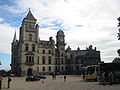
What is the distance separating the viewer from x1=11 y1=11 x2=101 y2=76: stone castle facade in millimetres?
77250

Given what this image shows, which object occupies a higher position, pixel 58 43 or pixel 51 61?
pixel 58 43

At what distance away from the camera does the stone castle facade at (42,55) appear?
77250mm

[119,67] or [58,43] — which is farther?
[58,43]

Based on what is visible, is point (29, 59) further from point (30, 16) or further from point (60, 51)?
point (60, 51)

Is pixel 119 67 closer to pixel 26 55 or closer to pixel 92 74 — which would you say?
pixel 92 74

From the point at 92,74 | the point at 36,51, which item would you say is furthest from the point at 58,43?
the point at 92,74

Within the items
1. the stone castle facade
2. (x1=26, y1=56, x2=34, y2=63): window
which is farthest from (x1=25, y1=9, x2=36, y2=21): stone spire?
(x1=26, y1=56, x2=34, y2=63): window

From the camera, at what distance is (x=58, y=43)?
321ft

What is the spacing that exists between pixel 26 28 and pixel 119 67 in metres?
54.5

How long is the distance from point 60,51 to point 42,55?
13833 mm

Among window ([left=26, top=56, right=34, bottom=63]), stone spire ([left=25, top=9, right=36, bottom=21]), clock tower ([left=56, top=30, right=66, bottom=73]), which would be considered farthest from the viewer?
clock tower ([left=56, top=30, right=66, bottom=73])

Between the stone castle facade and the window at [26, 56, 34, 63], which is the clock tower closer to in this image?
the stone castle facade

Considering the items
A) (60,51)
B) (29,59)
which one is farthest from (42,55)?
(60,51)

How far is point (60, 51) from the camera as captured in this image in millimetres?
96938
